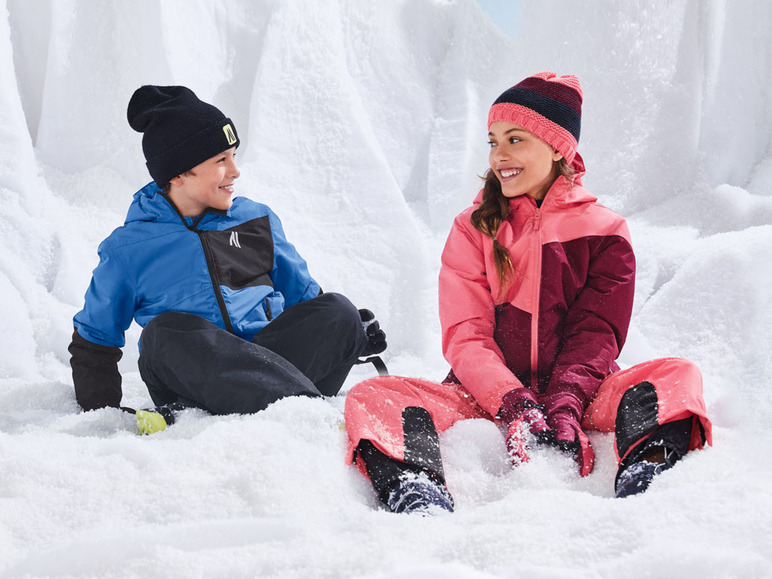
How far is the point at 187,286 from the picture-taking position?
1438mm

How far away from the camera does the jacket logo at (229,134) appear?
4.96 feet

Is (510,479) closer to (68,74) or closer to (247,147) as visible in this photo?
(247,147)

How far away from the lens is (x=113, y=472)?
0.98 metres

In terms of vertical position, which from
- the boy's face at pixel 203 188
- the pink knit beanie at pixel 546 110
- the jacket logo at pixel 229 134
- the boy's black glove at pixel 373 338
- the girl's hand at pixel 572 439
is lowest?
the boy's black glove at pixel 373 338

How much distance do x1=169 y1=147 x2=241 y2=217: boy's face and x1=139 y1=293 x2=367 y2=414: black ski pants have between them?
0.24 m

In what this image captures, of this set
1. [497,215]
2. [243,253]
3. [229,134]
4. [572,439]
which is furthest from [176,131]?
[572,439]

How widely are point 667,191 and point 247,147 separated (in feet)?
4.55

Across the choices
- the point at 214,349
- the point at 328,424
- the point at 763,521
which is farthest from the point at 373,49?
the point at 763,521

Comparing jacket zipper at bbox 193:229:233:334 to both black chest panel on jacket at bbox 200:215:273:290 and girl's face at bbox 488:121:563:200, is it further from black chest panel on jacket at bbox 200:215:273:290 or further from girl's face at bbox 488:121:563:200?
girl's face at bbox 488:121:563:200

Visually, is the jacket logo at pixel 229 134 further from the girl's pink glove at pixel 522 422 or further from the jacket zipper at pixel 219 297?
the girl's pink glove at pixel 522 422

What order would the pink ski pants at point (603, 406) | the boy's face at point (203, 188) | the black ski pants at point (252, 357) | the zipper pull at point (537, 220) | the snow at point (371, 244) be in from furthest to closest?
the boy's face at point (203, 188), the zipper pull at point (537, 220), the black ski pants at point (252, 357), the pink ski pants at point (603, 406), the snow at point (371, 244)

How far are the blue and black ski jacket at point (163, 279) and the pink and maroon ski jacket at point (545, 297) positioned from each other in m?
0.40

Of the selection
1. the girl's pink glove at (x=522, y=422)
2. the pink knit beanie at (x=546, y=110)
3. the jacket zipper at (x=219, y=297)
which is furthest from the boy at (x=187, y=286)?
the pink knit beanie at (x=546, y=110)

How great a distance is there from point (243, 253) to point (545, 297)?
602 millimetres
